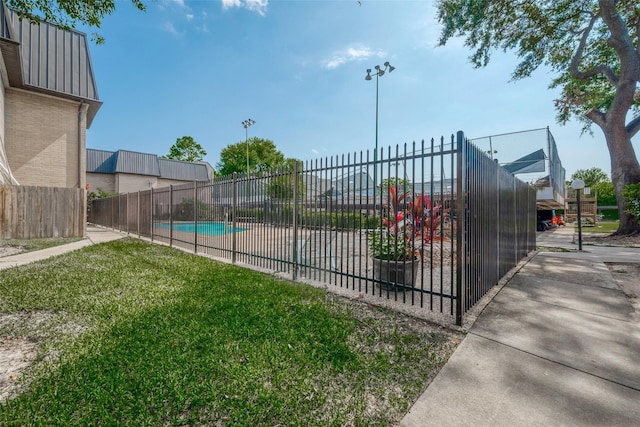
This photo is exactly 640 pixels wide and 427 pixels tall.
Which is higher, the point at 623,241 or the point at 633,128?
the point at 633,128

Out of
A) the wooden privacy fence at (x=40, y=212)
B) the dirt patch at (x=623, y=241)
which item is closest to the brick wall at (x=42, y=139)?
the wooden privacy fence at (x=40, y=212)

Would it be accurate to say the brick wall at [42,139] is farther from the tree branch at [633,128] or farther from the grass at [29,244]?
the tree branch at [633,128]

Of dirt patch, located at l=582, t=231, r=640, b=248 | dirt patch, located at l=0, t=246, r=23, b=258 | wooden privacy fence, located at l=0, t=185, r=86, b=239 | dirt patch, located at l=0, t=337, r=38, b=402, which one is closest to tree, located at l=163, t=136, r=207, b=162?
wooden privacy fence, located at l=0, t=185, r=86, b=239

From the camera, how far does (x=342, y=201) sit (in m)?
4.21

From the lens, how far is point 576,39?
40.1 feet

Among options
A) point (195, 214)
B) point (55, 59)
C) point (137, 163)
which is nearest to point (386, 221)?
point (195, 214)

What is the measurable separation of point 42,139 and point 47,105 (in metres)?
1.52

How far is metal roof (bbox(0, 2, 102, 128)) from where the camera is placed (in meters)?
10.5

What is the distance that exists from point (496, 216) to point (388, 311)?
2.35 m

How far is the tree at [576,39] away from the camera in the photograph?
9.99 meters

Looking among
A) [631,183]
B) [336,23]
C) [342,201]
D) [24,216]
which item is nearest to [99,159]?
[24,216]

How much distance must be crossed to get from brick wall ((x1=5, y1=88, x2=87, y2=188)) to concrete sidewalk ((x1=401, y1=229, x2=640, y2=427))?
53.0ft

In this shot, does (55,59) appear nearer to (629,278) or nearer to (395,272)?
(395,272)

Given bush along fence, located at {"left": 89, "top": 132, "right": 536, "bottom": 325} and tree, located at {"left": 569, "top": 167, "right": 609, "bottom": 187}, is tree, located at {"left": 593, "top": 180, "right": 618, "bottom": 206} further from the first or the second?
bush along fence, located at {"left": 89, "top": 132, "right": 536, "bottom": 325}
